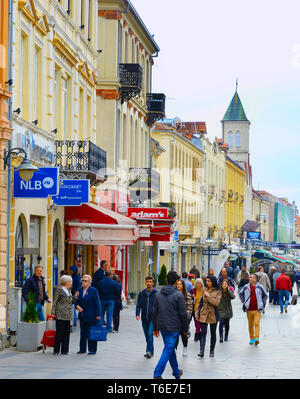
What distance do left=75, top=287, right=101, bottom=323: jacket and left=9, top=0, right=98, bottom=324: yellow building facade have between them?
2001mm

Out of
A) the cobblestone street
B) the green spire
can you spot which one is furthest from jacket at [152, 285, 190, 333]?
the green spire

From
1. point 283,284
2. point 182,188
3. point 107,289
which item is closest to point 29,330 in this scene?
point 107,289

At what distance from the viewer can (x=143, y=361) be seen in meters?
16.3

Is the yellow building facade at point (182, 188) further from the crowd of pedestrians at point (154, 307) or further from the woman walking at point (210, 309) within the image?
the woman walking at point (210, 309)

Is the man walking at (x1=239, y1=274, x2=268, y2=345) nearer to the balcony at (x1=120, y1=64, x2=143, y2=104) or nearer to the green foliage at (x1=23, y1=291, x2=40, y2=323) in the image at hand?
the green foliage at (x1=23, y1=291, x2=40, y2=323)

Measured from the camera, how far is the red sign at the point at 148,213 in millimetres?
35875

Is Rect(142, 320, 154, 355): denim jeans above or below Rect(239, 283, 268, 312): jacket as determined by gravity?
below

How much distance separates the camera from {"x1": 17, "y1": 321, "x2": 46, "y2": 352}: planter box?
17.3 m

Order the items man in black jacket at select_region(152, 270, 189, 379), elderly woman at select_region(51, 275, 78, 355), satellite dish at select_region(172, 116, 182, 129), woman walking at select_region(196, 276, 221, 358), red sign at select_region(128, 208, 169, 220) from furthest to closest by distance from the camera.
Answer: satellite dish at select_region(172, 116, 182, 129), red sign at select_region(128, 208, 169, 220), woman walking at select_region(196, 276, 221, 358), elderly woman at select_region(51, 275, 78, 355), man in black jacket at select_region(152, 270, 189, 379)

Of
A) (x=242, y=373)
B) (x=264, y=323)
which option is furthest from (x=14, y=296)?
(x=264, y=323)

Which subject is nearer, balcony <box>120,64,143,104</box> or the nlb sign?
the nlb sign

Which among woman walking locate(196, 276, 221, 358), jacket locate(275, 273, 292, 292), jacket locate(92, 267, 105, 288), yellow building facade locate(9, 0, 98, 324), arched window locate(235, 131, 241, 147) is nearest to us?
woman walking locate(196, 276, 221, 358)

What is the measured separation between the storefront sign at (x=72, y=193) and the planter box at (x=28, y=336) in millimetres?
5031

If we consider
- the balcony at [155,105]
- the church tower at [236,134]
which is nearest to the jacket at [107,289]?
the balcony at [155,105]
